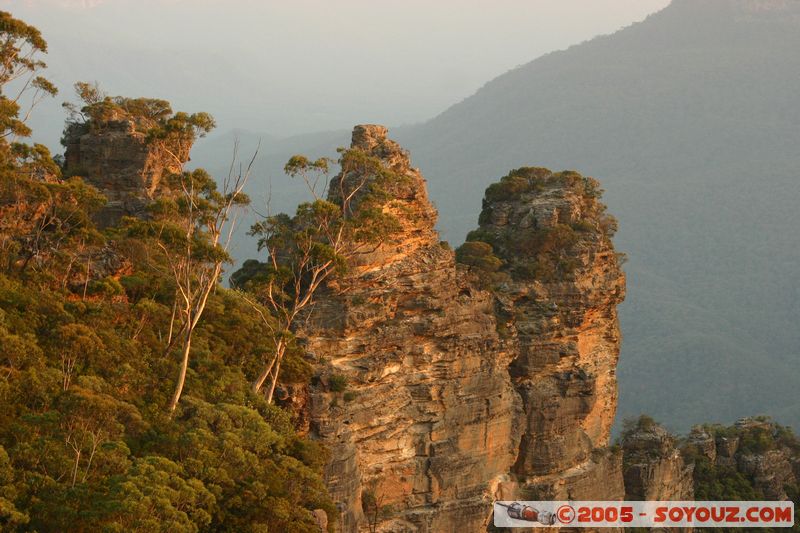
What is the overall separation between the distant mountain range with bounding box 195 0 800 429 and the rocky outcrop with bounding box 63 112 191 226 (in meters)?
70.4

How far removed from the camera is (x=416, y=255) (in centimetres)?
3856

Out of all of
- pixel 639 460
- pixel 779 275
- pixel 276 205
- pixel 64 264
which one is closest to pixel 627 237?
pixel 779 275

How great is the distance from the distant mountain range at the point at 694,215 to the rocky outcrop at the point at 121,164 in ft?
231

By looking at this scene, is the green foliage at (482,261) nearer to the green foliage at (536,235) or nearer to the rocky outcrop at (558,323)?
the green foliage at (536,235)

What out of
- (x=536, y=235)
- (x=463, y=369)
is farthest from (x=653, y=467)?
(x=463, y=369)

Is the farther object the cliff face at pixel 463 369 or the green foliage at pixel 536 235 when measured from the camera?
the green foliage at pixel 536 235

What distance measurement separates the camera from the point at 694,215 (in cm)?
15588

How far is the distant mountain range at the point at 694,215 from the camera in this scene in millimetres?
108938

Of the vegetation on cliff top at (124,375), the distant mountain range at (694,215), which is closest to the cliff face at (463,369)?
the vegetation on cliff top at (124,375)

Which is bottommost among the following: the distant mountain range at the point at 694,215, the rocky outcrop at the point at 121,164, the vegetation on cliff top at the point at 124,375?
the vegetation on cliff top at the point at 124,375

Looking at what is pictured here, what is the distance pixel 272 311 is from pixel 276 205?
106 m

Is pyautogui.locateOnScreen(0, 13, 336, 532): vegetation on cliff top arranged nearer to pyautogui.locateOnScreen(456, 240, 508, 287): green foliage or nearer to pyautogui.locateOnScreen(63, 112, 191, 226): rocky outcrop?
pyautogui.locateOnScreen(63, 112, 191, 226): rocky outcrop

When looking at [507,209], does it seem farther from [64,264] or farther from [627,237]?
[627,237]

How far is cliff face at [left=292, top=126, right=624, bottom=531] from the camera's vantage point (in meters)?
35.7
